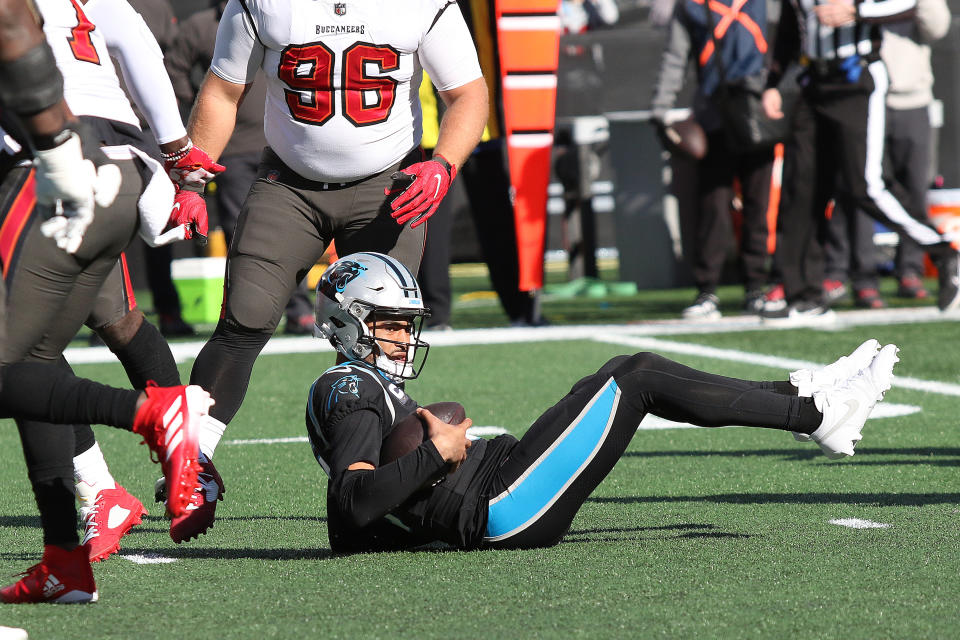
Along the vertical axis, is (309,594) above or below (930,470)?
above

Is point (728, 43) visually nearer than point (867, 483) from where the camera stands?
No

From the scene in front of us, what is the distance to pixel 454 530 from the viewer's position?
13.0ft

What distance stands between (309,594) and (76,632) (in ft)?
1.84

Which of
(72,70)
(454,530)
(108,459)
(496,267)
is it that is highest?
(72,70)

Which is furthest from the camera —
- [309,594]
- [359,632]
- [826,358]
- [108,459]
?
[826,358]

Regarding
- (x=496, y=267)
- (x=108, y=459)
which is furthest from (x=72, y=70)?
(x=496, y=267)

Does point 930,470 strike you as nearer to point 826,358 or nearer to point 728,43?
point 826,358

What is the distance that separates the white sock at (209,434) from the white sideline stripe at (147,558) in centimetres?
34

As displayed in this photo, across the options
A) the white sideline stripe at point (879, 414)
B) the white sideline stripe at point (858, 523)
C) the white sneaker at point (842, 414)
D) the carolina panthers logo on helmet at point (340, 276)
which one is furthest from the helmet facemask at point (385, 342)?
the white sideline stripe at point (879, 414)

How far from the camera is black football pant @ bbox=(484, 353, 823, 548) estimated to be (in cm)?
393

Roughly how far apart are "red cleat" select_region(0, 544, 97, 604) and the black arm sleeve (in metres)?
0.62

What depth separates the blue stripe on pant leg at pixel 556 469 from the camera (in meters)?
3.92

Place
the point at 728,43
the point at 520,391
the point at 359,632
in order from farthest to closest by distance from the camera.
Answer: the point at 728,43 < the point at 520,391 < the point at 359,632

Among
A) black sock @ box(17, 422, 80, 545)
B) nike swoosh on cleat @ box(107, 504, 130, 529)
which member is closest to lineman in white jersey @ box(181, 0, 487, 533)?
nike swoosh on cleat @ box(107, 504, 130, 529)
